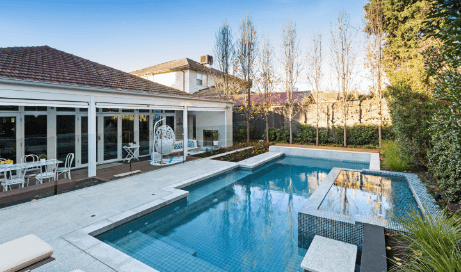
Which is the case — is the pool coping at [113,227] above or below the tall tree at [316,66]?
below

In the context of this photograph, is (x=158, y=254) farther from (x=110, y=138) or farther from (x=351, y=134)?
(x=351, y=134)

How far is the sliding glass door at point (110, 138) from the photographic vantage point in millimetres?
10125

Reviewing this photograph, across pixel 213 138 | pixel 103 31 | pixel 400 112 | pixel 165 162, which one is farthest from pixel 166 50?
pixel 400 112

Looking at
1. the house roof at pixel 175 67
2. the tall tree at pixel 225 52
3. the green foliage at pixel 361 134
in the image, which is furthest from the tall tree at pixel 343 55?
the house roof at pixel 175 67

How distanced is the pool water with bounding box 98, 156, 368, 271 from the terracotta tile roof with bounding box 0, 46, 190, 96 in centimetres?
503

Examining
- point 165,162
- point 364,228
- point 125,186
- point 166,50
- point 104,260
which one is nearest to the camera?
point 104,260

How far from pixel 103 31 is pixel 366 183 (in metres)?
17.6

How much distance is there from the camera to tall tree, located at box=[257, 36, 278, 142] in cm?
1656

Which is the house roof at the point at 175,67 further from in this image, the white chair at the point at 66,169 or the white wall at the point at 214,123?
the white chair at the point at 66,169

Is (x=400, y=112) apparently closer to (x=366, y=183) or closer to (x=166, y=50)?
(x=366, y=183)

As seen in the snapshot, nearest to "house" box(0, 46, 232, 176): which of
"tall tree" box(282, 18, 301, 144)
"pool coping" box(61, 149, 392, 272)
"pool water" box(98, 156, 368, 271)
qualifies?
"pool coping" box(61, 149, 392, 272)

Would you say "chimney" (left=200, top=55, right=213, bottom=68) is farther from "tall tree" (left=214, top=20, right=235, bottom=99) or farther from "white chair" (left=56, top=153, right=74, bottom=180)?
"white chair" (left=56, top=153, right=74, bottom=180)

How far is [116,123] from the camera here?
10875 mm

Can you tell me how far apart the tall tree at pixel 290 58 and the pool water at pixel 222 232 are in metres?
9.49
